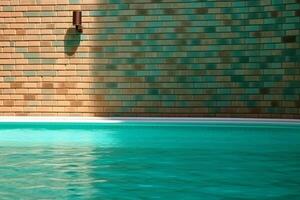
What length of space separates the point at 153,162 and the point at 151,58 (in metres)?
3.62

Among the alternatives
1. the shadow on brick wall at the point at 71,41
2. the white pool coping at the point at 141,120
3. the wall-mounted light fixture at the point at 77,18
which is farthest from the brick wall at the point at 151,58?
the white pool coping at the point at 141,120

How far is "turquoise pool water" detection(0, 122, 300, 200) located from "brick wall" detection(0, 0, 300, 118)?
98cm

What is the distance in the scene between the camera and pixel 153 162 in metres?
3.81

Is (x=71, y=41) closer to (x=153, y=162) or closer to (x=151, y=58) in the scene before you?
(x=151, y=58)

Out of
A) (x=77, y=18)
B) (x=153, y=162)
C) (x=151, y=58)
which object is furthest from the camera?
(x=151, y=58)

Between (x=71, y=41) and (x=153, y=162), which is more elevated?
(x=71, y=41)

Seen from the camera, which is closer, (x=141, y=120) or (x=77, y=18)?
(x=141, y=120)

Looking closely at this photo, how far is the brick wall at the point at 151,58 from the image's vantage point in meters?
6.95

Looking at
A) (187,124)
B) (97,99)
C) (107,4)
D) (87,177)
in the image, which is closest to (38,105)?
(97,99)

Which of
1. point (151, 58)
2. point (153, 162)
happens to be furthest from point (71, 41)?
point (153, 162)

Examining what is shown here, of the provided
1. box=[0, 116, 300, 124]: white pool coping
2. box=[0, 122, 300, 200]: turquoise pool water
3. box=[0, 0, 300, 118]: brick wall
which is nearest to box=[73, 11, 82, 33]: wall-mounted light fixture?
box=[0, 0, 300, 118]: brick wall

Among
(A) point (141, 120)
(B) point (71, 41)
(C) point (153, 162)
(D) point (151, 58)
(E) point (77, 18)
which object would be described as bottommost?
(C) point (153, 162)

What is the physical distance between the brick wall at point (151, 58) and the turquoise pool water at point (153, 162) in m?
0.98

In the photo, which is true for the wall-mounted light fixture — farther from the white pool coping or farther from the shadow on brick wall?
the white pool coping
